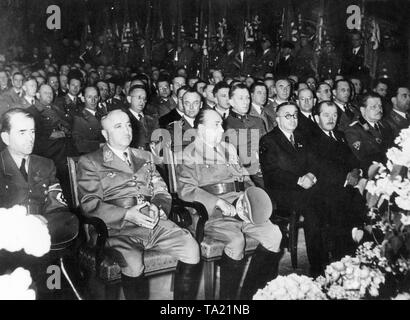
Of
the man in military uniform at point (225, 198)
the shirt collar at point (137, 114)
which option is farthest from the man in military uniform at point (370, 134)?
the shirt collar at point (137, 114)

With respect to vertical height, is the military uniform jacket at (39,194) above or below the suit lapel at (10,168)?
below

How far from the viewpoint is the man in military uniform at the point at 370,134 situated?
140 inches

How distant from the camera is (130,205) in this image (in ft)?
10.3

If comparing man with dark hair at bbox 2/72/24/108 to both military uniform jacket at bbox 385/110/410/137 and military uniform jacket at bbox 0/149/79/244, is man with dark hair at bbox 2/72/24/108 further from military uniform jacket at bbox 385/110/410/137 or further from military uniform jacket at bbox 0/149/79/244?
military uniform jacket at bbox 385/110/410/137

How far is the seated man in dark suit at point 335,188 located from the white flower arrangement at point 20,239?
77.6 inches

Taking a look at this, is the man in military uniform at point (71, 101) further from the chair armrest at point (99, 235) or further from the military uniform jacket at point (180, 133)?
the chair armrest at point (99, 235)

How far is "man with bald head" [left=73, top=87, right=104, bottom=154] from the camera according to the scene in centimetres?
330

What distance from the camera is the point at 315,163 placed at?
11.5 ft

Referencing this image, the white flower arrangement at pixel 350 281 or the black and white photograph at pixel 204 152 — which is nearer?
the black and white photograph at pixel 204 152

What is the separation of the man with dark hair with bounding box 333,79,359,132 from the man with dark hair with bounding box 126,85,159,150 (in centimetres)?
145

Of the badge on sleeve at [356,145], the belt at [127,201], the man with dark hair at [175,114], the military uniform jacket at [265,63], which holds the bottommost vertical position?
the belt at [127,201]

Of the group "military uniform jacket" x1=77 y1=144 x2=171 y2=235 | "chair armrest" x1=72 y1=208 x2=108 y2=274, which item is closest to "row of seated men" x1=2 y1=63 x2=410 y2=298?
"military uniform jacket" x1=77 y1=144 x2=171 y2=235
